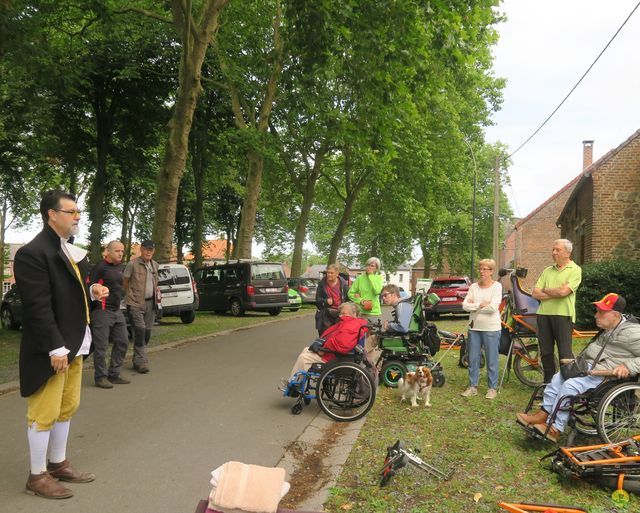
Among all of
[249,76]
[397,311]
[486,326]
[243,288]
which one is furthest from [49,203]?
[249,76]

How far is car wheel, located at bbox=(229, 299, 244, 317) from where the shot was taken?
20844 millimetres

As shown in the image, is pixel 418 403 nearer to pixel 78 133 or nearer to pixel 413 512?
pixel 413 512

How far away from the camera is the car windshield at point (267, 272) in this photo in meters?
20.7

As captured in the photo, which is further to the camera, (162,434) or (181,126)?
(181,126)

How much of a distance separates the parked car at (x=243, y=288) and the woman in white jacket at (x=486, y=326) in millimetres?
13577

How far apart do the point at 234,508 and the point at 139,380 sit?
5.85 m

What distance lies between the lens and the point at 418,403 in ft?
23.4

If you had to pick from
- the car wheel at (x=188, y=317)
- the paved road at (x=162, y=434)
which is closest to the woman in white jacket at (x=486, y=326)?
the paved road at (x=162, y=434)

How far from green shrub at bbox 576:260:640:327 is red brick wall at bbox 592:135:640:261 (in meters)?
1.65

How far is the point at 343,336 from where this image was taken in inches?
262

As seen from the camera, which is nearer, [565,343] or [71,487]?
[71,487]

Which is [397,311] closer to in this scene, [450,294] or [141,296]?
[141,296]

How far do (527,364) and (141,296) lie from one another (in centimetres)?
563

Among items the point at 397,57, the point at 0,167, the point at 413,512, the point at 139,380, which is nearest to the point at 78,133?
the point at 0,167
